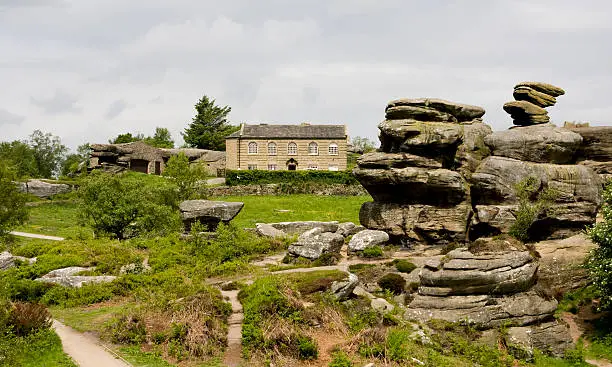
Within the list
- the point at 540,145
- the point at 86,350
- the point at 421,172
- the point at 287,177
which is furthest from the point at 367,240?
the point at 287,177

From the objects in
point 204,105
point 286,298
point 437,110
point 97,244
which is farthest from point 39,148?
point 286,298

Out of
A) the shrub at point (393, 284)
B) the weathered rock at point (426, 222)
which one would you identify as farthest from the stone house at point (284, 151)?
the shrub at point (393, 284)

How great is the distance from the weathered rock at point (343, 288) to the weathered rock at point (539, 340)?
23.1ft

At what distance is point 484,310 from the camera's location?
25062mm

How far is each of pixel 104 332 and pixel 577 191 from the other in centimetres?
2921

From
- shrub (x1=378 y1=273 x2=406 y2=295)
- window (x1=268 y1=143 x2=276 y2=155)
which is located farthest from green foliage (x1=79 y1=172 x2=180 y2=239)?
window (x1=268 y1=143 x2=276 y2=155)

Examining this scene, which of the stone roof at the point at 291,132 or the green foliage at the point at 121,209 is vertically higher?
the stone roof at the point at 291,132

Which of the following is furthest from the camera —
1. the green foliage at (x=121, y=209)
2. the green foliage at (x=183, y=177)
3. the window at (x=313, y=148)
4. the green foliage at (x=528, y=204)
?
the window at (x=313, y=148)

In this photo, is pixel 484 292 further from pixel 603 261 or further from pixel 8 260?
pixel 8 260

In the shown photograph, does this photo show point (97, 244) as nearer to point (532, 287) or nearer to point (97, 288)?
point (97, 288)

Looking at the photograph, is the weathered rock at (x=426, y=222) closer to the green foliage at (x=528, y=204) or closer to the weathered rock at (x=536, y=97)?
the green foliage at (x=528, y=204)

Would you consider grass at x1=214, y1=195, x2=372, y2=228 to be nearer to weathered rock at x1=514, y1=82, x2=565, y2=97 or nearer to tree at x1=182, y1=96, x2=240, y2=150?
weathered rock at x1=514, y1=82, x2=565, y2=97

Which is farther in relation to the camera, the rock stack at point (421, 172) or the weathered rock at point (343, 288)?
the rock stack at point (421, 172)

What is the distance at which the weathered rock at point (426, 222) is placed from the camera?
35438mm
